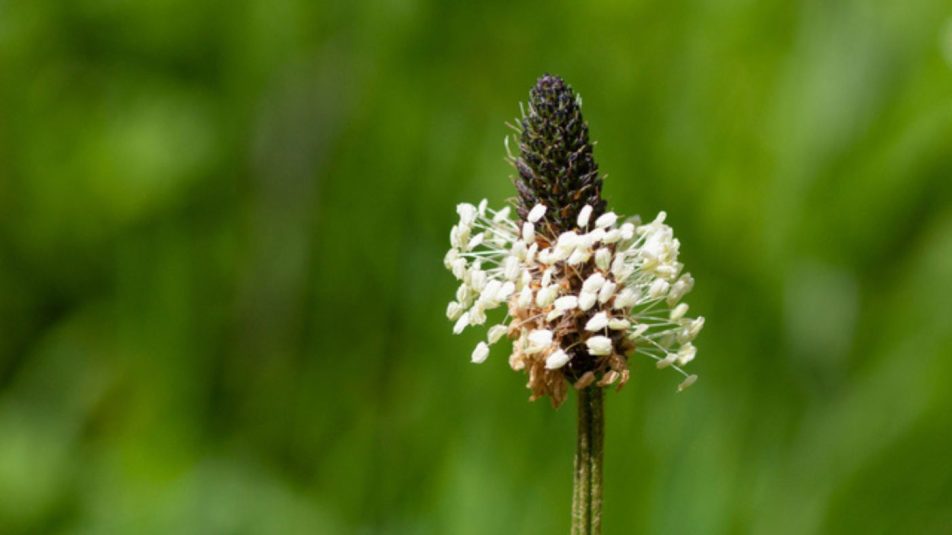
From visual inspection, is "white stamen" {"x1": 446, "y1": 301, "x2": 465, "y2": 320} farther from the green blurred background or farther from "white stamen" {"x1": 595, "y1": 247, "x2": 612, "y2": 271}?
the green blurred background

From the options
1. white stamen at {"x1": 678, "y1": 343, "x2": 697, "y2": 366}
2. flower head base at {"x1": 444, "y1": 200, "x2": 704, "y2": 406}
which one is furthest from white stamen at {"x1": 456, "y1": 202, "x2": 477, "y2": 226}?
white stamen at {"x1": 678, "y1": 343, "x2": 697, "y2": 366}

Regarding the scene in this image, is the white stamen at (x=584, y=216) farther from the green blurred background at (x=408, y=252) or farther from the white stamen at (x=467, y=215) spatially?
the green blurred background at (x=408, y=252)

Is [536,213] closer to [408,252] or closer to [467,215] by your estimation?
[467,215]

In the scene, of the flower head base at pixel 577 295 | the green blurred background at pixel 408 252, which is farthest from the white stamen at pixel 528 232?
the green blurred background at pixel 408 252

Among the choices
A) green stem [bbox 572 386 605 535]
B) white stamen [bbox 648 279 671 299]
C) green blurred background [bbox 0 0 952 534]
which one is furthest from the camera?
green blurred background [bbox 0 0 952 534]

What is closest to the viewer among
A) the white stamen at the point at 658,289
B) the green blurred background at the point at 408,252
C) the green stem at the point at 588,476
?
the green stem at the point at 588,476

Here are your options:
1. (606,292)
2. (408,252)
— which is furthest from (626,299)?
(408,252)

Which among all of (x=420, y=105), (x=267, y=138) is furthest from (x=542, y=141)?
(x=267, y=138)
